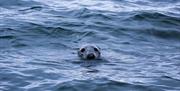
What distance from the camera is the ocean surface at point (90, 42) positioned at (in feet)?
39.7

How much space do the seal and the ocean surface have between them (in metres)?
0.16

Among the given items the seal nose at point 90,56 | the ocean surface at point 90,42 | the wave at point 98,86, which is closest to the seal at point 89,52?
the seal nose at point 90,56

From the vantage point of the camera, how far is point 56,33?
16203mm

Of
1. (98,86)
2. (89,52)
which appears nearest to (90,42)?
(89,52)

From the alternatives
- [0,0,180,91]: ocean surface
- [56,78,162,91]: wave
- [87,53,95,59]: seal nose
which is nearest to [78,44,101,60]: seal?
[87,53,95,59]: seal nose

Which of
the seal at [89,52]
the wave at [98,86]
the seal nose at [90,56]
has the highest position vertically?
the seal at [89,52]

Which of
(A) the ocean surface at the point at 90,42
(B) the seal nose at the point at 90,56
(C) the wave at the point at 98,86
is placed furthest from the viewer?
(B) the seal nose at the point at 90,56

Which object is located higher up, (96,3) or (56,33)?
(96,3)

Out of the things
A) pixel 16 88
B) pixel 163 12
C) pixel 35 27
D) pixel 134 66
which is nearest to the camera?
pixel 16 88

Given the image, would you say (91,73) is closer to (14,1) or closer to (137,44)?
(137,44)

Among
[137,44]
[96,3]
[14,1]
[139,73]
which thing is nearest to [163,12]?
[96,3]

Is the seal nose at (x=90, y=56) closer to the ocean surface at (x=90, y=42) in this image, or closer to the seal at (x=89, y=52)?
the seal at (x=89, y=52)

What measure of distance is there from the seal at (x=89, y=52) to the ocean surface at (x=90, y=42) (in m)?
0.16

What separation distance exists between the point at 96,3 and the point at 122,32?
3.89m
